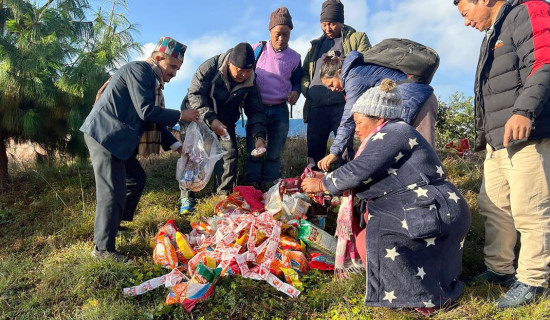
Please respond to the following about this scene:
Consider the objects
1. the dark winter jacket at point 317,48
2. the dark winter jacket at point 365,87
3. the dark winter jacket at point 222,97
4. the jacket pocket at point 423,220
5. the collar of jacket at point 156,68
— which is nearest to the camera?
the jacket pocket at point 423,220

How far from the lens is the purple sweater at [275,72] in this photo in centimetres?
433

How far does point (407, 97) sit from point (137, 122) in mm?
2095

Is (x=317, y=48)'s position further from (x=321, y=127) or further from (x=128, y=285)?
(x=128, y=285)

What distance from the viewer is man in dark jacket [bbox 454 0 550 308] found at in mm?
2164

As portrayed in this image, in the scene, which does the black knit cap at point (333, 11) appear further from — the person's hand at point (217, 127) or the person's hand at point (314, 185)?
the person's hand at point (314, 185)

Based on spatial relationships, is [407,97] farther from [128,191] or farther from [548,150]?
[128,191]

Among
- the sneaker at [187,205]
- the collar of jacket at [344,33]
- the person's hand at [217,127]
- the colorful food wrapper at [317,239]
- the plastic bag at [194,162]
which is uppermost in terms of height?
the collar of jacket at [344,33]

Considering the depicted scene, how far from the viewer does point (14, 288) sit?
8.79 feet

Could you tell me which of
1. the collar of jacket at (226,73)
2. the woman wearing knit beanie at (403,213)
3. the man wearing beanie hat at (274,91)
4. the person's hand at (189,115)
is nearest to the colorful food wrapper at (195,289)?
the woman wearing knit beanie at (403,213)

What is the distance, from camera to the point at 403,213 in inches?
85.7

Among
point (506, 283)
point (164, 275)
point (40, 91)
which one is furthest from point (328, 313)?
point (40, 91)

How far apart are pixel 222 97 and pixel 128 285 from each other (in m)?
2.10

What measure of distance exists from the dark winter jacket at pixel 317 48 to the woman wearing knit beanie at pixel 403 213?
6.40 feet

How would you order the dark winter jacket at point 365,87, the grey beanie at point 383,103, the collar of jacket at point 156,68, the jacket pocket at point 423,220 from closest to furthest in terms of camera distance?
the jacket pocket at point 423,220, the grey beanie at point 383,103, the dark winter jacket at point 365,87, the collar of jacket at point 156,68
